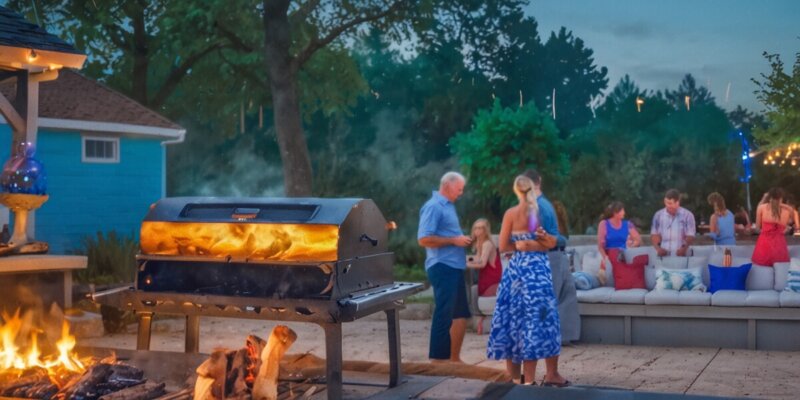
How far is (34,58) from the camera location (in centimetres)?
696

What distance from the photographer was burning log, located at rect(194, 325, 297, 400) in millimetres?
4559

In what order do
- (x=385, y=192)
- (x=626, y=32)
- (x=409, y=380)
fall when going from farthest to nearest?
(x=626, y=32) → (x=385, y=192) → (x=409, y=380)

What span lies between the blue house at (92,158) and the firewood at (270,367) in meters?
12.1

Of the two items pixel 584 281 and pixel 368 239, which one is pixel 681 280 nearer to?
pixel 584 281

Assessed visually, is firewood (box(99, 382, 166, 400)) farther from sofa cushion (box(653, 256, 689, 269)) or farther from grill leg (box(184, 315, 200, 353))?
sofa cushion (box(653, 256, 689, 269))

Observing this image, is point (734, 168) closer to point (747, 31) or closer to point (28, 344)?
point (747, 31)

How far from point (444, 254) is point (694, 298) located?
346 centimetres

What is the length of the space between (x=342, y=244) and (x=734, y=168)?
27.0 meters

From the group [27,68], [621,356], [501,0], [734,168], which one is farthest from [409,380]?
[501,0]

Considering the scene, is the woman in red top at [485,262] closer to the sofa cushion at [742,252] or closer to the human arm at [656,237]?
the human arm at [656,237]

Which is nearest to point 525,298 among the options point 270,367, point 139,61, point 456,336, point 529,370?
point 529,370

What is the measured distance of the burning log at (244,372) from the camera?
179 inches

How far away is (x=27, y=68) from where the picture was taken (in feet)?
24.5

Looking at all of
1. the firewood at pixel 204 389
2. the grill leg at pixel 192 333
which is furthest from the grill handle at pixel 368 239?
the grill leg at pixel 192 333
